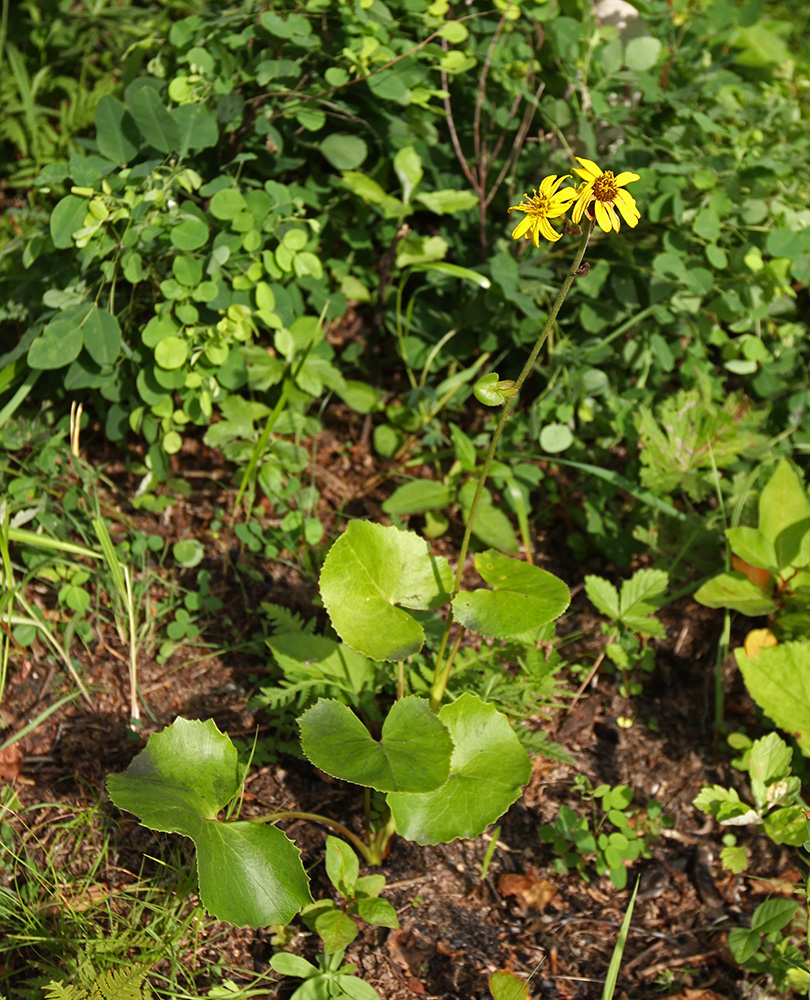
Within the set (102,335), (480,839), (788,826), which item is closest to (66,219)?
(102,335)

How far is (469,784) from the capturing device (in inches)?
61.4

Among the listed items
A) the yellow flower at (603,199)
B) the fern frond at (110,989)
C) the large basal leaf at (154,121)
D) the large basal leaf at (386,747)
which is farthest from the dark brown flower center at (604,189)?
the fern frond at (110,989)

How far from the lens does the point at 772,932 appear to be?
1.59m

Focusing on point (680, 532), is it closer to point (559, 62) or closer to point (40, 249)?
point (559, 62)

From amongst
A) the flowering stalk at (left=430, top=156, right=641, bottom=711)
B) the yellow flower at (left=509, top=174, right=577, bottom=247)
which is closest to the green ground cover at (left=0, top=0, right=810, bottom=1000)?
the flowering stalk at (left=430, top=156, right=641, bottom=711)

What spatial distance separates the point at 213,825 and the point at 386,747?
1.03ft

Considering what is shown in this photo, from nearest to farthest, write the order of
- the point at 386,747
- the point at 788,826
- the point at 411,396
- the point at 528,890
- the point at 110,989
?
the point at 110,989
the point at 386,747
the point at 788,826
the point at 528,890
the point at 411,396

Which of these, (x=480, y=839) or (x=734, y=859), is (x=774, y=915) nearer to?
(x=734, y=859)

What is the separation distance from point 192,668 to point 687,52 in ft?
7.41

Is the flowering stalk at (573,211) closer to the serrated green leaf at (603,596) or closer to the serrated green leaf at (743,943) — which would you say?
the serrated green leaf at (603,596)

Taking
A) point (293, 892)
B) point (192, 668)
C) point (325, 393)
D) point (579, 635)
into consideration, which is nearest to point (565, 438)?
point (579, 635)

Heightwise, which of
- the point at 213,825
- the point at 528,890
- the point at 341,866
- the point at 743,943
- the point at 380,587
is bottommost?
the point at 528,890

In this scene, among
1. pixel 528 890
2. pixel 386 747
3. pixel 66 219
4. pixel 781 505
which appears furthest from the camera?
pixel 781 505

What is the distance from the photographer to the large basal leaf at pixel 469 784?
→ 1.49 m
